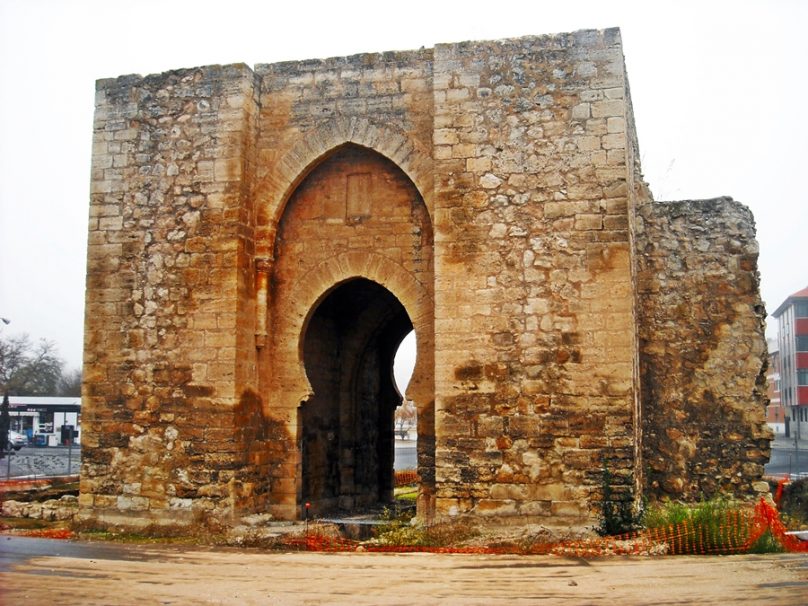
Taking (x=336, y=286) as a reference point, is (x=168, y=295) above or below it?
below

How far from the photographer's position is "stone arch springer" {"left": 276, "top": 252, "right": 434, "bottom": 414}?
410 inches

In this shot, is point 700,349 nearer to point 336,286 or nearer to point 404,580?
point 336,286

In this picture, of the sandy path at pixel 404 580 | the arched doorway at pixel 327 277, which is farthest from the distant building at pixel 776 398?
the sandy path at pixel 404 580

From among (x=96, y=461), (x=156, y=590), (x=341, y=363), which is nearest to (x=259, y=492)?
(x=96, y=461)

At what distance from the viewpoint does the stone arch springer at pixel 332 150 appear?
34.1 ft

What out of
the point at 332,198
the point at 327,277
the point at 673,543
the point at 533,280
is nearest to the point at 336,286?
the point at 327,277

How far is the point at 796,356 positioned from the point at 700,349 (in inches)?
1564

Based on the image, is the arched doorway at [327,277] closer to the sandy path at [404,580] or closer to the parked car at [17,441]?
the sandy path at [404,580]

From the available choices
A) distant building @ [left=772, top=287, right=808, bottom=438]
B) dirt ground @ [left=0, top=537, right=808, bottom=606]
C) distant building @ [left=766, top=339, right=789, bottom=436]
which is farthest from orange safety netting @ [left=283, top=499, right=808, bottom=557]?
distant building @ [left=766, top=339, right=789, bottom=436]

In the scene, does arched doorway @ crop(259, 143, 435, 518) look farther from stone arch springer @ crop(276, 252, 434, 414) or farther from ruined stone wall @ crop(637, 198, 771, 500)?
ruined stone wall @ crop(637, 198, 771, 500)

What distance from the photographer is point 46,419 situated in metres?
42.9

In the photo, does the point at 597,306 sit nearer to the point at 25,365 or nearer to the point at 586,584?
the point at 586,584

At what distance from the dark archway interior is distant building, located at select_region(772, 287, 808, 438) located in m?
35.5

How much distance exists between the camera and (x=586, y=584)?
6586mm
